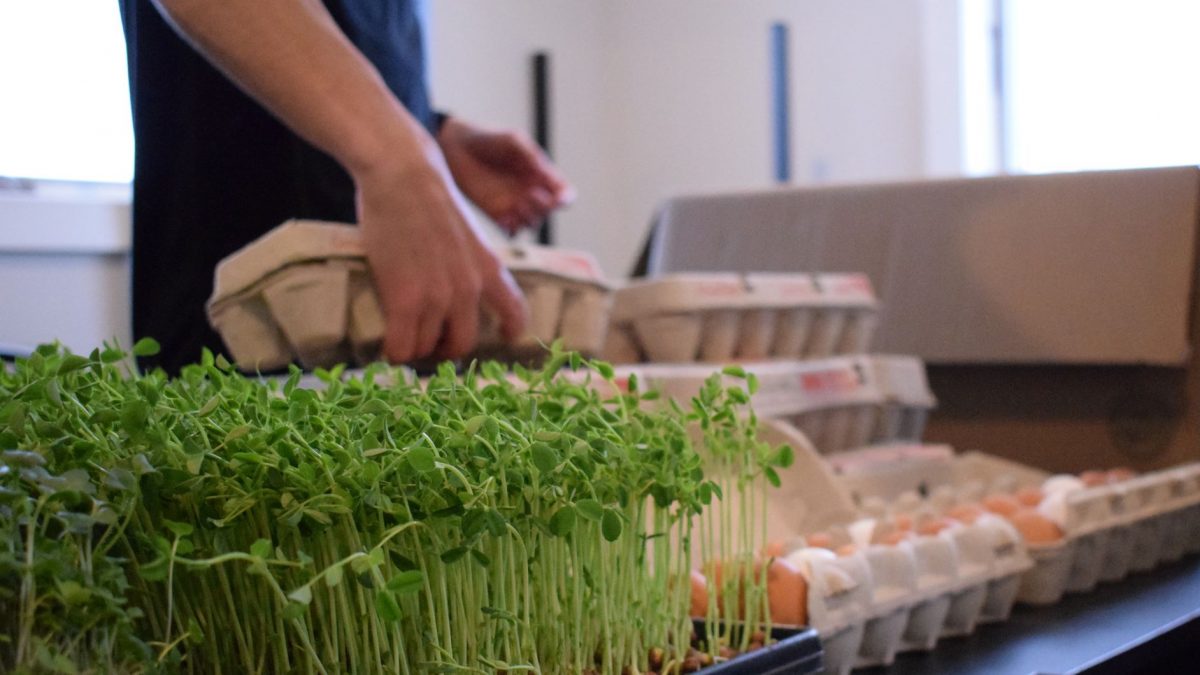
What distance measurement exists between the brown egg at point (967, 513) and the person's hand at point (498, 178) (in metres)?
0.62

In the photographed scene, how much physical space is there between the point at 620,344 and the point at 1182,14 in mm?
2734

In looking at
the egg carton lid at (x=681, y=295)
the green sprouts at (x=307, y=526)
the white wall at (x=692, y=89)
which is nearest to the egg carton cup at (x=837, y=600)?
the green sprouts at (x=307, y=526)

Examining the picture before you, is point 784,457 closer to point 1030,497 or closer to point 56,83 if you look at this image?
point 1030,497

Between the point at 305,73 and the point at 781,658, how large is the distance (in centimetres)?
55

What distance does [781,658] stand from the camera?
580 mm

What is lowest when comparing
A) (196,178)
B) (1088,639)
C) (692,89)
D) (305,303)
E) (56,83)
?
(1088,639)

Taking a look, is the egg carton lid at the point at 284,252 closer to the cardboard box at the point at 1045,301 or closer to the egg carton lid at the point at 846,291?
the egg carton lid at the point at 846,291

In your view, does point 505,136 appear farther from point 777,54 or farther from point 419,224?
point 777,54

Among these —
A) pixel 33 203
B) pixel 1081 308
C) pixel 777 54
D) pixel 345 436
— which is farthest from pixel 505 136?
pixel 777 54

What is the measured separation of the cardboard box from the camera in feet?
4.95

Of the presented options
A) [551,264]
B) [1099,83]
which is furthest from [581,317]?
[1099,83]

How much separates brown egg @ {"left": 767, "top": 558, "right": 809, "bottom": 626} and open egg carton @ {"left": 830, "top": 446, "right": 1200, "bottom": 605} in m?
0.29

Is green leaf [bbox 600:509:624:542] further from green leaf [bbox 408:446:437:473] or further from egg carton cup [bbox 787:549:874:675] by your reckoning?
egg carton cup [bbox 787:549:874:675]

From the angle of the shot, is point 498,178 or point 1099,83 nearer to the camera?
point 498,178
